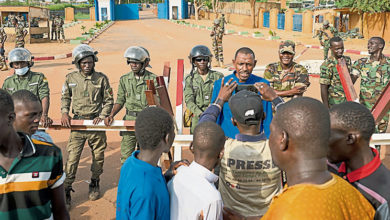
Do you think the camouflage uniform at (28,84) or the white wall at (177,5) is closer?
the camouflage uniform at (28,84)

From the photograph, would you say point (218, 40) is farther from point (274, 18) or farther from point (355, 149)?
point (274, 18)

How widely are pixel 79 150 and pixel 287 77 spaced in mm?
3202

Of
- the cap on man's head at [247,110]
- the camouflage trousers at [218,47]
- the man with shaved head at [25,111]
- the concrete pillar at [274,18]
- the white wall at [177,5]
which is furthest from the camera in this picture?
the white wall at [177,5]

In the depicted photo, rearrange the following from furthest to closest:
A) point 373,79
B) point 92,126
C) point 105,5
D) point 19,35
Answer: point 105,5 < point 19,35 < point 373,79 < point 92,126

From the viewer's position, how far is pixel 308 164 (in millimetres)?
1717

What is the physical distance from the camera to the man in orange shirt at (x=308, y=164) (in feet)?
5.16

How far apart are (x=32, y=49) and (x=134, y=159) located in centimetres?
2376

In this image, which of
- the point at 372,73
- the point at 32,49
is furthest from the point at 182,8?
the point at 372,73

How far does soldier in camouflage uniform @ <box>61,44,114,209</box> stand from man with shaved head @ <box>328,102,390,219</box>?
3.42 meters

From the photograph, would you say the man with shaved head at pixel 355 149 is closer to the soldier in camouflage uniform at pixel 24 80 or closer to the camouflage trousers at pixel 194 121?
the camouflage trousers at pixel 194 121

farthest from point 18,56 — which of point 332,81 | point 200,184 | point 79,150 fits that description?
point 332,81

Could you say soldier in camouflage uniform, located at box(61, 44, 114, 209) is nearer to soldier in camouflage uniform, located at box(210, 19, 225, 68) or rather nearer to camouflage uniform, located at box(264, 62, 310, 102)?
camouflage uniform, located at box(264, 62, 310, 102)

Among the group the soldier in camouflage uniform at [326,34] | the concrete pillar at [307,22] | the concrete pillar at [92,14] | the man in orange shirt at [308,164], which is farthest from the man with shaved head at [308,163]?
the concrete pillar at [92,14]

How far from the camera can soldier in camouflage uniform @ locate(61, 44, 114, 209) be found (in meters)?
4.98
